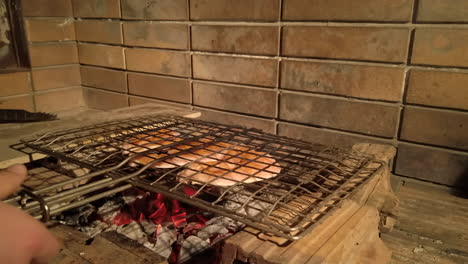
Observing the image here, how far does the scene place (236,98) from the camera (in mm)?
3754

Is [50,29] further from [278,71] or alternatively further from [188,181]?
[188,181]

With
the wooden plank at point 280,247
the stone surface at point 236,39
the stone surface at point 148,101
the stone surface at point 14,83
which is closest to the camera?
the wooden plank at point 280,247

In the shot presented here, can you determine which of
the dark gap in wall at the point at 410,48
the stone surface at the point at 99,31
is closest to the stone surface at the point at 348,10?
the dark gap in wall at the point at 410,48

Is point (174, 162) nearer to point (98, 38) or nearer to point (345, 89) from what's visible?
point (345, 89)

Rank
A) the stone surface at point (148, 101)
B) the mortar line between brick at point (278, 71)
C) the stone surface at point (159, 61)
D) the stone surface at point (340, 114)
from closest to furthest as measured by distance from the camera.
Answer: the stone surface at point (340, 114) → the mortar line between brick at point (278, 71) → the stone surface at point (159, 61) → the stone surface at point (148, 101)

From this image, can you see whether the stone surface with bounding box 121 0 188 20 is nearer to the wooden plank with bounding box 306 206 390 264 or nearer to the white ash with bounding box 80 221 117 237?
the white ash with bounding box 80 221 117 237

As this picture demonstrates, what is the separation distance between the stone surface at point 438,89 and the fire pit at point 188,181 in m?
1.01

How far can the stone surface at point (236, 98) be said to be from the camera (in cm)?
354

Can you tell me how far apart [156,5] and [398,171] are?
3085 millimetres

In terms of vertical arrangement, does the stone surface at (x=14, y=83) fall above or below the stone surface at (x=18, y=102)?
above

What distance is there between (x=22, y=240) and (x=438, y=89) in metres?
2.81

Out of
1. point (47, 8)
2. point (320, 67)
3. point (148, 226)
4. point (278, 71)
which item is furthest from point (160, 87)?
point (148, 226)

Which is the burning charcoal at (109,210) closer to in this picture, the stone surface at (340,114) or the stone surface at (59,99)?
the stone surface at (340,114)

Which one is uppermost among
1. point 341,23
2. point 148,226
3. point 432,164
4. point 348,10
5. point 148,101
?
point 348,10
